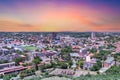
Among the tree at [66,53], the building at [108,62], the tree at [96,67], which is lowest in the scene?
the tree at [96,67]

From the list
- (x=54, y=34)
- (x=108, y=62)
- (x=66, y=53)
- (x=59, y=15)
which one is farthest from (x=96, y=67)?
(x=59, y=15)

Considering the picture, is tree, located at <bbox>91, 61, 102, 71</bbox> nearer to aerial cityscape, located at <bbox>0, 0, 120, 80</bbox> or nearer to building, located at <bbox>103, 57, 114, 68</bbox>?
aerial cityscape, located at <bbox>0, 0, 120, 80</bbox>

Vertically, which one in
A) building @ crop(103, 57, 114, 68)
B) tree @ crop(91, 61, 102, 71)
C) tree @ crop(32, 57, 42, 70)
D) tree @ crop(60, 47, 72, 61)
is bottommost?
tree @ crop(91, 61, 102, 71)

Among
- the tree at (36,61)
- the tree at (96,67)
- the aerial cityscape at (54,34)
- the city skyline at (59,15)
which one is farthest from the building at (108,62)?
the tree at (36,61)

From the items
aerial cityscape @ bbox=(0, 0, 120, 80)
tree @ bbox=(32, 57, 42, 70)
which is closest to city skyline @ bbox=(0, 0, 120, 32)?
aerial cityscape @ bbox=(0, 0, 120, 80)

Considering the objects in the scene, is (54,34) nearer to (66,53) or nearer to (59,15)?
(59,15)

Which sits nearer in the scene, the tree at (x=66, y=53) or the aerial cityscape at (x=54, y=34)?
the aerial cityscape at (x=54, y=34)

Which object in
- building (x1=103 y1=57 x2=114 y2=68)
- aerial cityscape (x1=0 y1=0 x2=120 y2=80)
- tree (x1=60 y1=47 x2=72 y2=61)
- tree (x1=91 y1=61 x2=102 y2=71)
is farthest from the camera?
tree (x1=60 y1=47 x2=72 y2=61)

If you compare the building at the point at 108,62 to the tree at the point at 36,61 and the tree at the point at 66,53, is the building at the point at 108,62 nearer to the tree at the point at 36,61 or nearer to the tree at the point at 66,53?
the tree at the point at 66,53

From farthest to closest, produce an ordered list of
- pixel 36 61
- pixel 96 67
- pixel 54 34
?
pixel 54 34 → pixel 36 61 → pixel 96 67
